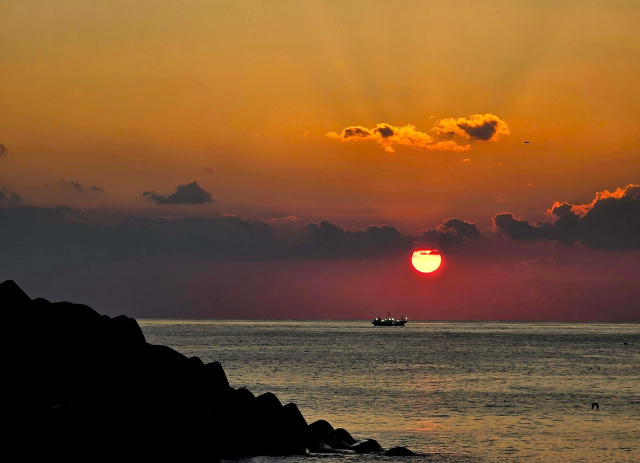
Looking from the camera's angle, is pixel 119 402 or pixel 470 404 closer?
pixel 119 402

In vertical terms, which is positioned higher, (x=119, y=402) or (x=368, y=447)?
(x=119, y=402)

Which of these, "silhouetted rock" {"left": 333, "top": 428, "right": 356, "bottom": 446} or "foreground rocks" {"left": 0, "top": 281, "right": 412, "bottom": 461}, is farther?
"silhouetted rock" {"left": 333, "top": 428, "right": 356, "bottom": 446}

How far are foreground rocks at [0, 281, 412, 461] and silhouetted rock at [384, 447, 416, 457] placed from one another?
160 mm

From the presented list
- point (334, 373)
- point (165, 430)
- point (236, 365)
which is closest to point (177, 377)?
point (165, 430)

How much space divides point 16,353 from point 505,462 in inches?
1000

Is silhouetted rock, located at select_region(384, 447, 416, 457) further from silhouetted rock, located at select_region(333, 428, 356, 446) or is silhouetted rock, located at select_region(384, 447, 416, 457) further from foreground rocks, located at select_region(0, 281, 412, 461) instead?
silhouetted rock, located at select_region(333, 428, 356, 446)

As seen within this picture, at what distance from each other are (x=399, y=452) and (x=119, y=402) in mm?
14942

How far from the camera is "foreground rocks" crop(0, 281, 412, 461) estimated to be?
2970 centimetres

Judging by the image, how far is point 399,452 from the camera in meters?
38.1

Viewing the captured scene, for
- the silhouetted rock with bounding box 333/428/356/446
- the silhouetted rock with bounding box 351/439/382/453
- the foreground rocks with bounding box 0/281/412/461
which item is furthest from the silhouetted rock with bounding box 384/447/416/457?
the silhouetted rock with bounding box 333/428/356/446

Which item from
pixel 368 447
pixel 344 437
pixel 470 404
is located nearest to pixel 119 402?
pixel 368 447

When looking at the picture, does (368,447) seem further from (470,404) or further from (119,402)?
(470,404)

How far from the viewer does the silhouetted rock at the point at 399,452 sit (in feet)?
124

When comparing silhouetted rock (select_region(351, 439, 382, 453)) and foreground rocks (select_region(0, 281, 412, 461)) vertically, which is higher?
foreground rocks (select_region(0, 281, 412, 461))
